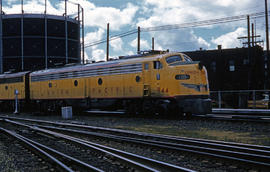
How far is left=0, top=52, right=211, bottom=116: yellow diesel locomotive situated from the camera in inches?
581

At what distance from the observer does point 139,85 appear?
1625cm

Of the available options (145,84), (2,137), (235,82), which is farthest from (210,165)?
(235,82)

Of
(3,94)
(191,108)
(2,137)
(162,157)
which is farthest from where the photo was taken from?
(3,94)

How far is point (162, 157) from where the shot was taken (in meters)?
7.11

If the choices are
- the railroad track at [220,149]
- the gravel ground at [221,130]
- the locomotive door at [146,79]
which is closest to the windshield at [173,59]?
the locomotive door at [146,79]

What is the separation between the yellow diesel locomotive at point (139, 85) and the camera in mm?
14758

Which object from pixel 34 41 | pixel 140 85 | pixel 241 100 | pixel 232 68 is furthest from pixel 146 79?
pixel 34 41

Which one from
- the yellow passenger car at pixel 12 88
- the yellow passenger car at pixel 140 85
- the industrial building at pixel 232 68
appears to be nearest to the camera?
the yellow passenger car at pixel 140 85

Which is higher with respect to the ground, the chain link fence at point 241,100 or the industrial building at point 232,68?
the industrial building at point 232,68

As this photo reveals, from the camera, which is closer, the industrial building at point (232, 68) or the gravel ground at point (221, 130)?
the gravel ground at point (221, 130)

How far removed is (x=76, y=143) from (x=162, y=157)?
10.0 feet

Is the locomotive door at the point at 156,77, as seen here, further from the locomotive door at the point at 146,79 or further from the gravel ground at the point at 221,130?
the gravel ground at the point at 221,130

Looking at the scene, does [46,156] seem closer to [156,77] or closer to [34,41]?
[156,77]

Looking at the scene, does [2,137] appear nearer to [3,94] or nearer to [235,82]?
[3,94]
